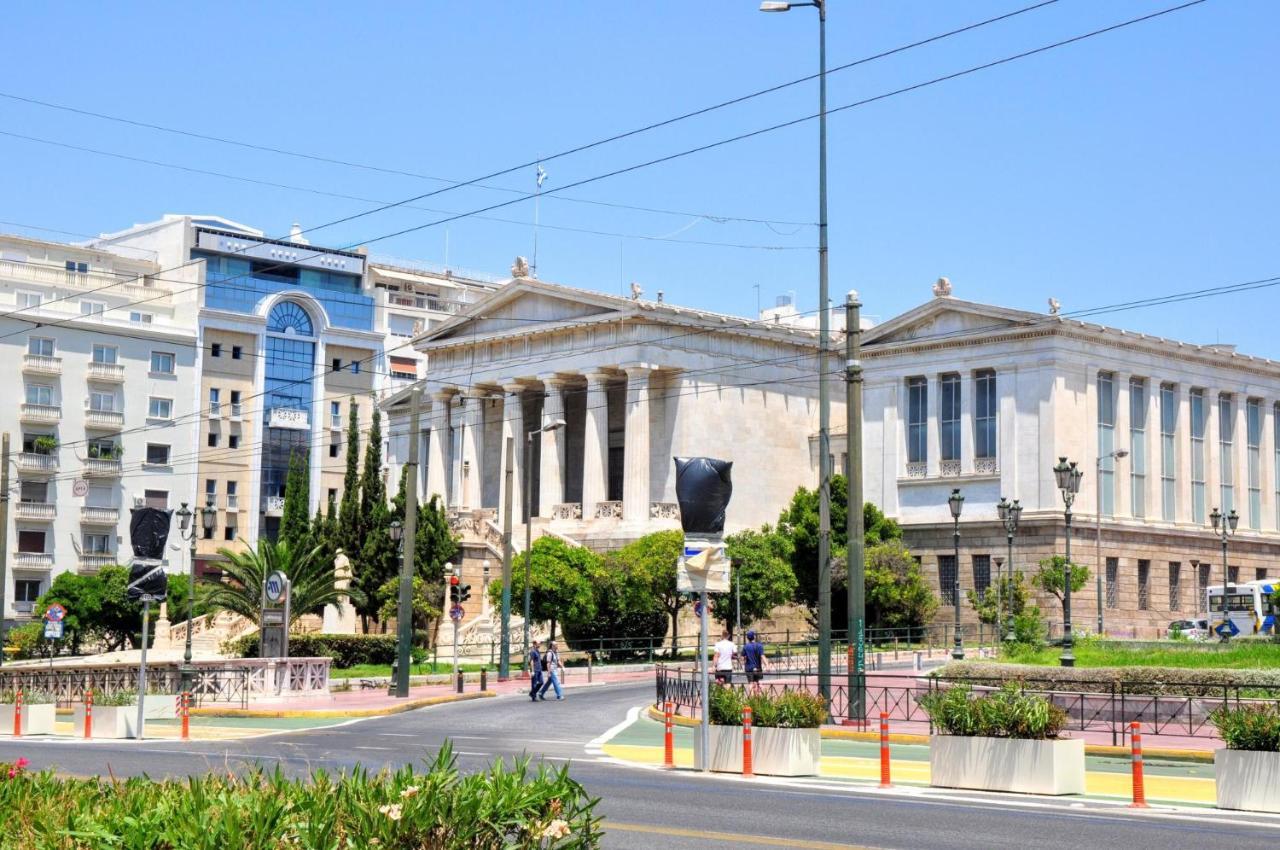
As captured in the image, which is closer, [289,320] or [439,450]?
[439,450]

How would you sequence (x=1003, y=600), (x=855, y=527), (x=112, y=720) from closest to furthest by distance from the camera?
(x=855, y=527), (x=112, y=720), (x=1003, y=600)

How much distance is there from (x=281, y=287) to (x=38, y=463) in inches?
885

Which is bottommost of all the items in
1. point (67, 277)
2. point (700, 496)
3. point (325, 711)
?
point (325, 711)

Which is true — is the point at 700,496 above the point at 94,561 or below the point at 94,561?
above

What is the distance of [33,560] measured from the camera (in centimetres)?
8712

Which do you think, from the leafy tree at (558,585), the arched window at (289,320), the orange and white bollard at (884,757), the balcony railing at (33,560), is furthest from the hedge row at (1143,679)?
the arched window at (289,320)

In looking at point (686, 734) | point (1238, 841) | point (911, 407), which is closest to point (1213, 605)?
point (911, 407)

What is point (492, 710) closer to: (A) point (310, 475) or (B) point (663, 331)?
(B) point (663, 331)

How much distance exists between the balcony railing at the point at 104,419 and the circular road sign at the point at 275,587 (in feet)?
160

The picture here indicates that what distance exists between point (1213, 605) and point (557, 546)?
29.0m

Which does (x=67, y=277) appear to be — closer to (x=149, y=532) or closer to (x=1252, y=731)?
(x=149, y=532)

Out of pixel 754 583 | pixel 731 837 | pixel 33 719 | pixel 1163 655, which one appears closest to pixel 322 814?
pixel 731 837

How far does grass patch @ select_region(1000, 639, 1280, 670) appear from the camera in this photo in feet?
119

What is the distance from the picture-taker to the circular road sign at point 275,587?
46688mm
